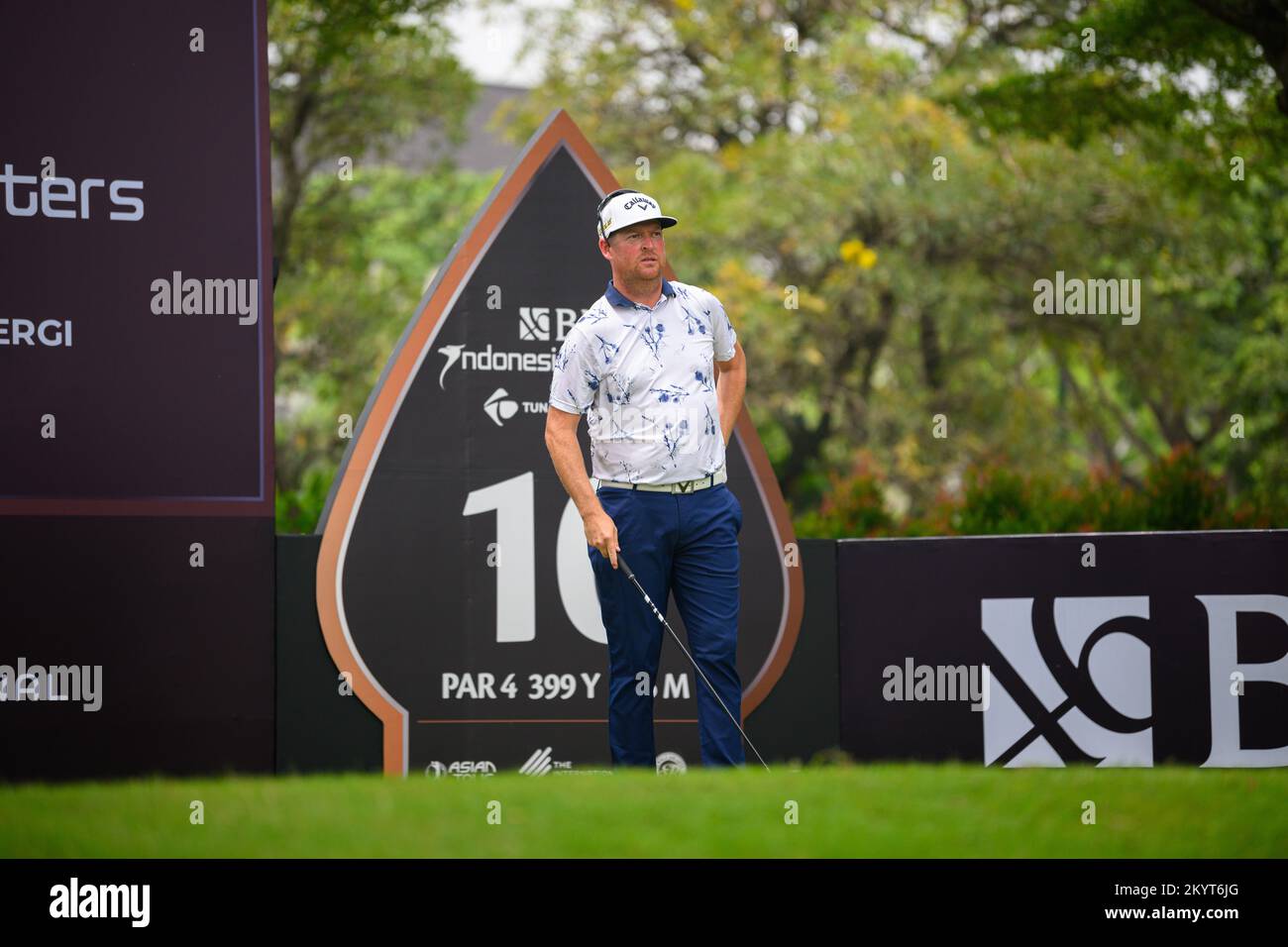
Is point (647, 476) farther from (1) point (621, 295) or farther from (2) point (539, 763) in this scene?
(2) point (539, 763)

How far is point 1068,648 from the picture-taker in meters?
8.35

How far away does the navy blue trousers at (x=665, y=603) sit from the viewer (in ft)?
20.0

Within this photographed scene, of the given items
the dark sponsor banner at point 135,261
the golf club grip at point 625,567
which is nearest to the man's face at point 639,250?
the golf club grip at point 625,567

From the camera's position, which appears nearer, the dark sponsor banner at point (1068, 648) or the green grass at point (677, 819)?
the green grass at point (677, 819)

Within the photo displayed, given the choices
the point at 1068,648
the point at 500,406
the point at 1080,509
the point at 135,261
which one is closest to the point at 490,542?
the point at 500,406

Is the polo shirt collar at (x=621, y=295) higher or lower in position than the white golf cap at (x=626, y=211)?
lower

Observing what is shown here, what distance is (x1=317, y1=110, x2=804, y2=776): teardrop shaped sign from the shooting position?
7.67m

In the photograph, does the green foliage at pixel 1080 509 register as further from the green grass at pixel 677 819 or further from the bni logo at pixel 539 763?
the green grass at pixel 677 819

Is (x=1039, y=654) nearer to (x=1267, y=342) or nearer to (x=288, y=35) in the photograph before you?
(x=288, y=35)

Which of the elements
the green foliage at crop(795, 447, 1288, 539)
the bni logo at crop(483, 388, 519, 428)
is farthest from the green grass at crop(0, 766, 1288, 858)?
the green foliage at crop(795, 447, 1288, 539)

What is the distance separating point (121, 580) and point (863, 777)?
370 cm

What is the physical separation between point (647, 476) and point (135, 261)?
9.20 ft

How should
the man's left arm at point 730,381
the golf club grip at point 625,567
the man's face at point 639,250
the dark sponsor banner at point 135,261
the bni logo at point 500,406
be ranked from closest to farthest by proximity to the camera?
the golf club grip at point 625,567
the man's face at point 639,250
the man's left arm at point 730,381
the dark sponsor banner at point 135,261
the bni logo at point 500,406
